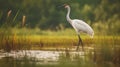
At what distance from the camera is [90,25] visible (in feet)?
24.7

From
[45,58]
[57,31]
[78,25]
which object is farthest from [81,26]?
[45,58]

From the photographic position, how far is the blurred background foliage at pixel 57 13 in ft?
24.8

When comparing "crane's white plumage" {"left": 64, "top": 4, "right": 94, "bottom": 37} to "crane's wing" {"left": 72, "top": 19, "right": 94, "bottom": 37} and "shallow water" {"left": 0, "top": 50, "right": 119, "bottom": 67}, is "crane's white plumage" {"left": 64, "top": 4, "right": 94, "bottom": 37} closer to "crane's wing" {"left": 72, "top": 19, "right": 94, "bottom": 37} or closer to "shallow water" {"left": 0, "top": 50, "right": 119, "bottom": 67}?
"crane's wing" {"left": 72, "top": 19, "right": 94, "bottom": 37}

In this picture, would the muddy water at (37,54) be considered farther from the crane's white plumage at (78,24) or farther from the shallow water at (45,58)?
the crane's white plumage at (78,24)

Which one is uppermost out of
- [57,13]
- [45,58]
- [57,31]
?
[57,13]

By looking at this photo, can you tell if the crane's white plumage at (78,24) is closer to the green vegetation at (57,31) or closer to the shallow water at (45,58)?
the green vegetation at (57,31)

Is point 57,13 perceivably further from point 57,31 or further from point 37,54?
point 37,54

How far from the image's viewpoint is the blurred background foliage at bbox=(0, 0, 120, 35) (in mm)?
7555

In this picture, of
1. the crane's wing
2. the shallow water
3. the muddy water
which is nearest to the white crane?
the crane's wing

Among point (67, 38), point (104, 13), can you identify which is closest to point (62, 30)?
point (67, 38)

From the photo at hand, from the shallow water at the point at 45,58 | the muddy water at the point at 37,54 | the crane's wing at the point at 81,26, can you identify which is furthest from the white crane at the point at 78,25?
the muddy water at the point at 37,54

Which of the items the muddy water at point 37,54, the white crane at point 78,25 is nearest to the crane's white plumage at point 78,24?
the white crane at point 78,25

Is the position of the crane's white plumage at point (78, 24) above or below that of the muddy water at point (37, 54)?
above

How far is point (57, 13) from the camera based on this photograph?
25.0ft
